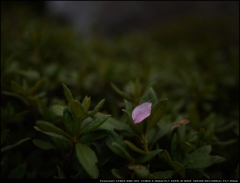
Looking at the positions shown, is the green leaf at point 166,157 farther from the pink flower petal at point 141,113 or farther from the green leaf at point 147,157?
the pink flower petal at point 141,113

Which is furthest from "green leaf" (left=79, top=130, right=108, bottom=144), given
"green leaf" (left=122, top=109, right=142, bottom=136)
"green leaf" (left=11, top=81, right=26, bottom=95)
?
"green leaf" (left=11, top=81, right=26, bottom=95)

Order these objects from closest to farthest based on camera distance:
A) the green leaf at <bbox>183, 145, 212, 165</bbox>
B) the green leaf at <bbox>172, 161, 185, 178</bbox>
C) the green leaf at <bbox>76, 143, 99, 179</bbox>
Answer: the green leaf at <bbox>76, 143, 99, 179</bbox>, the green leaf at <bbox>172, 161, 185, 178</bbox>, the green leaf at <bbox>183, 145, 212, 165</bbox>

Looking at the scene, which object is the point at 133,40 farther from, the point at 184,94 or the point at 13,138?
the point at 13,138

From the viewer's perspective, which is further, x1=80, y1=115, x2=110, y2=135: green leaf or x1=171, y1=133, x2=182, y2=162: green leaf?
x1=171, y1=133, x2=182, y2=162: green leaf

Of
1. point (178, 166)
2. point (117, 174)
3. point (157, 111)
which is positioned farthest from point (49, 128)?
point (178, 166)

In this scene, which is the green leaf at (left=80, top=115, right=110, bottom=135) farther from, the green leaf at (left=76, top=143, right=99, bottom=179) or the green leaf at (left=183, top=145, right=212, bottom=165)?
the green leaf at (left=183, top=145, right=212, bottom=165)

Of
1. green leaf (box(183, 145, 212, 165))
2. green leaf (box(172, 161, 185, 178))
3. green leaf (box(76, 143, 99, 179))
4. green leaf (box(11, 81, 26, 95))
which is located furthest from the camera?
green leaf (box(11, 81, 26, 95))

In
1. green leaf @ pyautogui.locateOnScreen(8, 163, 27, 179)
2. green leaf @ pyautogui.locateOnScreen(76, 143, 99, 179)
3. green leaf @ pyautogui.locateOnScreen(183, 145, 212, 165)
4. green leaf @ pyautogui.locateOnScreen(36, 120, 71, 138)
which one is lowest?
green leaf @ pyautogui.locateOnScreen(8, 163, 27, 179)
